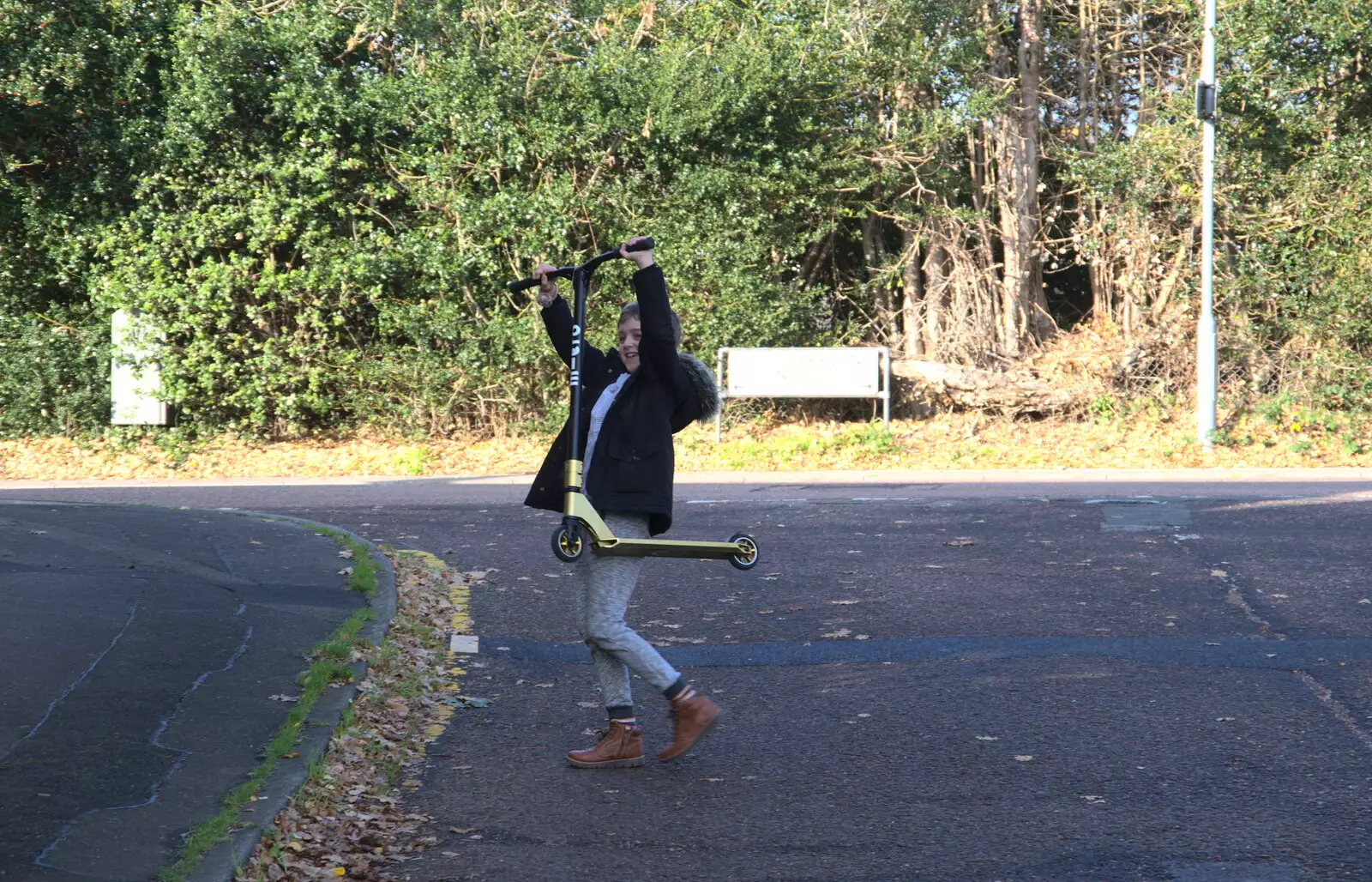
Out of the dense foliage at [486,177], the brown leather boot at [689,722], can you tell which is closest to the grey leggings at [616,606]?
the brown leather boot at [689,722]

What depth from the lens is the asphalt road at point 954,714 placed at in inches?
171

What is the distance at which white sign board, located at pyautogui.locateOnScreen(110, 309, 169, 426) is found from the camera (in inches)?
702

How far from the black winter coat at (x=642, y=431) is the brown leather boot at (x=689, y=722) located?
0.68m

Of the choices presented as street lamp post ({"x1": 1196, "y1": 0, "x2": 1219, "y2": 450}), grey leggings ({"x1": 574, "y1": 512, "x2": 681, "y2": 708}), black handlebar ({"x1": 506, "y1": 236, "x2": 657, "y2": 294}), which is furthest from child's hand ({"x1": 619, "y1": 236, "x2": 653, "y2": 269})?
street lamp post ({"x1": 1196, "y1": 0, "x2": 1219, "y2": 450})

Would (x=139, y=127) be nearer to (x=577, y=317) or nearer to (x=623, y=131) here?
(x=623, y=131)

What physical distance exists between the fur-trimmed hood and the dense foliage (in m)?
12.5

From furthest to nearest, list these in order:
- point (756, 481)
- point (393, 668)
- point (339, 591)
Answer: point (756, 481), point (339, 591), point (393, 668)

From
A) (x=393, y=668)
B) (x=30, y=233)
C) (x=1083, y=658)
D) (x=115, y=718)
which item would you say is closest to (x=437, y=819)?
(x=115, y=718)

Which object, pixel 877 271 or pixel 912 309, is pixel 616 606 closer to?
pixel 877 271

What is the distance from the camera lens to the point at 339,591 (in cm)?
815

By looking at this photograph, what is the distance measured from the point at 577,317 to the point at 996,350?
15.3 metres

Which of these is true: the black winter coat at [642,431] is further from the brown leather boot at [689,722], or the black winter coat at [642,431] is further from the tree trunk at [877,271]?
the tree trunk at [877,271]

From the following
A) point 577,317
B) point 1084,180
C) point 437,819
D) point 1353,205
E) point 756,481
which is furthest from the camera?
point 1084,180

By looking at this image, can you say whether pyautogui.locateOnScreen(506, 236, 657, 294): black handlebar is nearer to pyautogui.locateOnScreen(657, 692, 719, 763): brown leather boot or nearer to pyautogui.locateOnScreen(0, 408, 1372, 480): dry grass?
pyautogui.locateOnScreen(657, 692, 719, 763): brown leather boot
